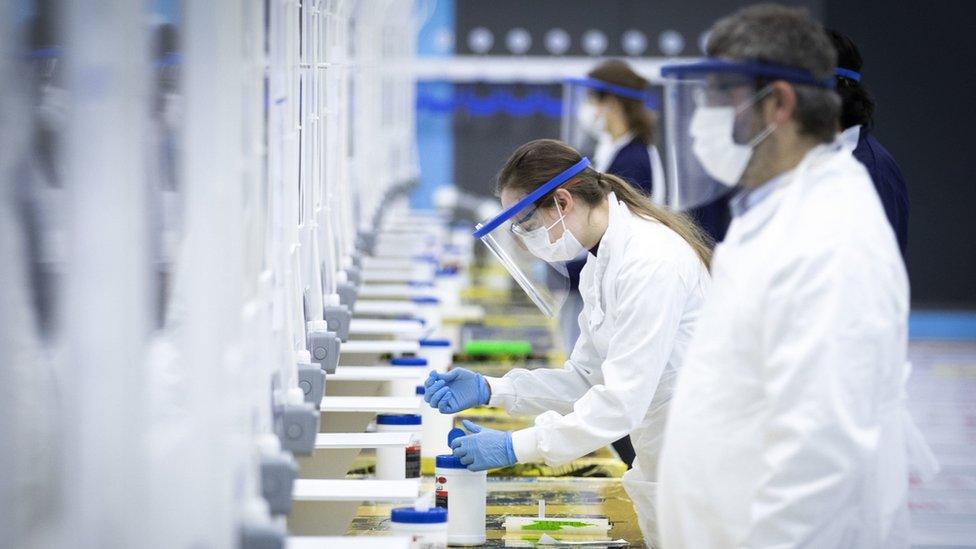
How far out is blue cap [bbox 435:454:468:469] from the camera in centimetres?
241

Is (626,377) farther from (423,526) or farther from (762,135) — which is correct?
(762,135)

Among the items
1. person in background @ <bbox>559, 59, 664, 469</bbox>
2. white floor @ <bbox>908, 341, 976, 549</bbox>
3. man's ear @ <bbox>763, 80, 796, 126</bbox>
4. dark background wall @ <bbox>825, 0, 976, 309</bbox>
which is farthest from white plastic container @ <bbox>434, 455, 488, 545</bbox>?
dark background wall @ <bbox>825, 0, 976, 309</bbox>

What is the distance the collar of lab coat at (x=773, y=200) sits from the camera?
6.23 ft

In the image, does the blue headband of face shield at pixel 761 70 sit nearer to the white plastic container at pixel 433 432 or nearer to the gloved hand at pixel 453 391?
the gloved hand at pixel 453 391

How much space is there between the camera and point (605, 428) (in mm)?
2443

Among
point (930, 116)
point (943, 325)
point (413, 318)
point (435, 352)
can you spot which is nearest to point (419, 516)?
point (435, 352)

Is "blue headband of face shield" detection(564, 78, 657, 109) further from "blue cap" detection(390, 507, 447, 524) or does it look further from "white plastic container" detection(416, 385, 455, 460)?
"blue cap" detection(390, 507, 447, 524)

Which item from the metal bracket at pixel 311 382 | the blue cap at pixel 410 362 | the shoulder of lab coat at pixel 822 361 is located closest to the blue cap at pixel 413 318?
the blue cap at pixel 410 362

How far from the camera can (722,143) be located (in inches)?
77.4

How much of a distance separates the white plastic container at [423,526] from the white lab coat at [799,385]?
376 millimetres

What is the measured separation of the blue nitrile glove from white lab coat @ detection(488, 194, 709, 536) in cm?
6

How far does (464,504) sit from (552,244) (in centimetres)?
64

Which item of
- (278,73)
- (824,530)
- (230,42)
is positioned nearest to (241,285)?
(230,42)

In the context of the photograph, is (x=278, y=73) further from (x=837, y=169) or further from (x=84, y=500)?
(x=84, y=500)
